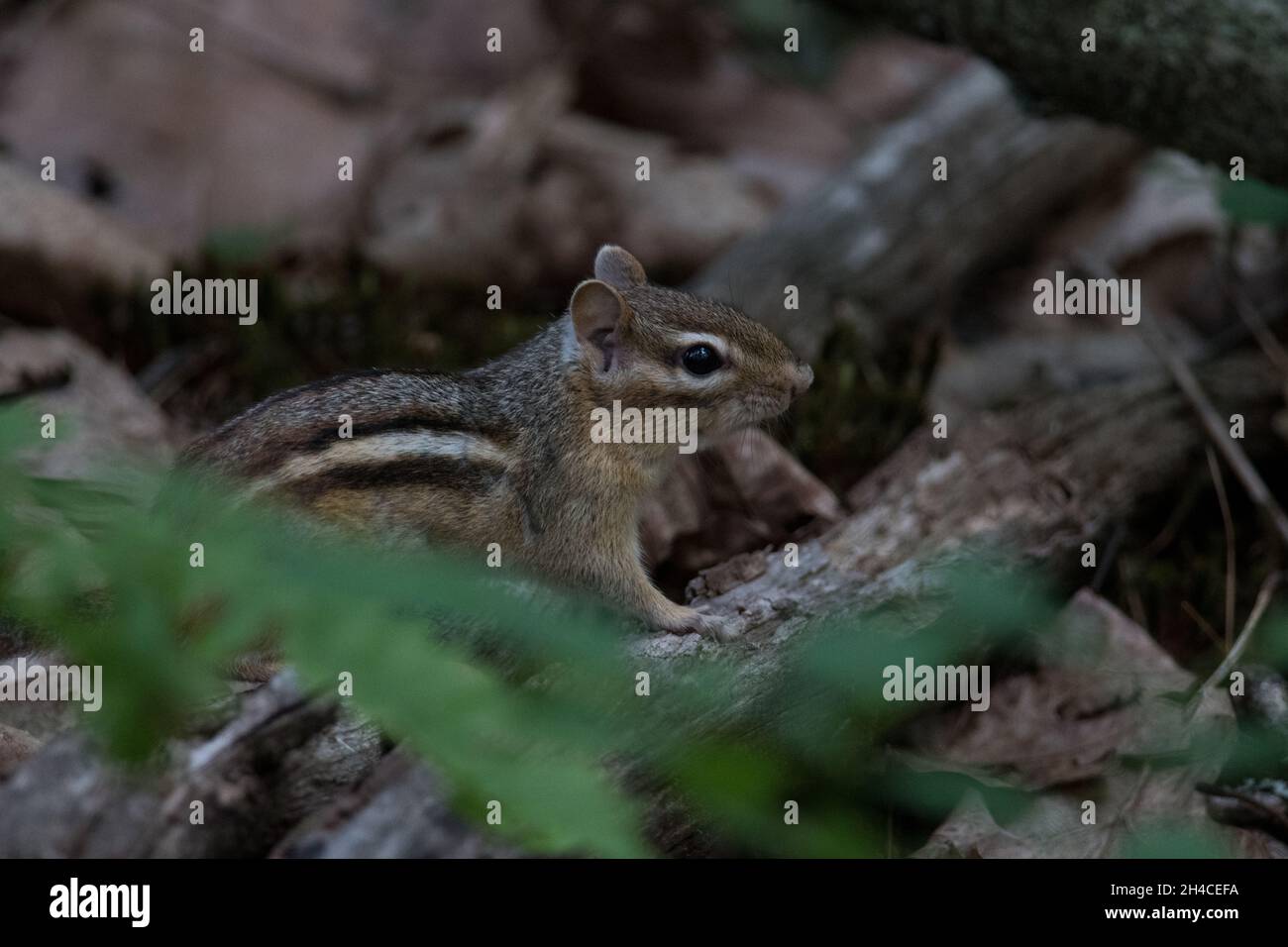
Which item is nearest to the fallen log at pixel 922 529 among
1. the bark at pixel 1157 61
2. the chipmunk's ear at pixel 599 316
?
the chipmunk's ear at pixel 599 316

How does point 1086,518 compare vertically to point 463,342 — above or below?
below

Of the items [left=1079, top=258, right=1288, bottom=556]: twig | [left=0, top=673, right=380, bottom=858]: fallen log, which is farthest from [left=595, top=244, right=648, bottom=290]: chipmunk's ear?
[left=0, top=673, right=380, bottom=858]: fallen log

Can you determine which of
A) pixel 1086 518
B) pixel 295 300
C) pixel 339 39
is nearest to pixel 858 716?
pixel 1086 518

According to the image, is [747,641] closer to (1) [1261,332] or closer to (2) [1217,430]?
(2) [1217,430]

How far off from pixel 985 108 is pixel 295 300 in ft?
13.5

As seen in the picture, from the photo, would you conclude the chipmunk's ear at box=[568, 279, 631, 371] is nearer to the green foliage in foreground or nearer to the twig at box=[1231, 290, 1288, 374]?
the green foliage in foreground

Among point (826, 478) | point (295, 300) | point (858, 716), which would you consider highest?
point (295, 300)

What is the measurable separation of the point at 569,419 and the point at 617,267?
78cm

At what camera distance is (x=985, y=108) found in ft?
26.5

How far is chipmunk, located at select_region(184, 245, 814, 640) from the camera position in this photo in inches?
176

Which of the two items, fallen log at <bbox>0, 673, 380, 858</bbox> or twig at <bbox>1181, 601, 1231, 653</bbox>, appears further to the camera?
twig at <bbox>1181, 601, 1231, 653</bbox>

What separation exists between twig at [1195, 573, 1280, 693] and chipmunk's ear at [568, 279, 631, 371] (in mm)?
2218

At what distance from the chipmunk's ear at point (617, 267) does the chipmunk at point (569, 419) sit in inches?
10.5

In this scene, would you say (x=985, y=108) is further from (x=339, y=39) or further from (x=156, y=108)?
(x=156, y=108)
